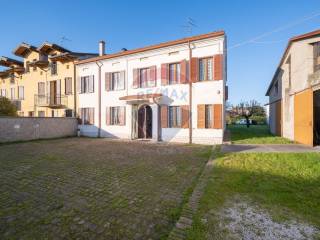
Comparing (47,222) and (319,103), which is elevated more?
(319,103)

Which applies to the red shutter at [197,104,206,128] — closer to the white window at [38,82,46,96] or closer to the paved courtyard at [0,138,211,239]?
the paved courtyard at [0,138,211,239]

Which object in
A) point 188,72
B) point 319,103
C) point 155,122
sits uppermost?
point 188,72

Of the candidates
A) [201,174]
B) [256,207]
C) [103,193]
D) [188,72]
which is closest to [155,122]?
[188,72]

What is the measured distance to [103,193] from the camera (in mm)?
4176

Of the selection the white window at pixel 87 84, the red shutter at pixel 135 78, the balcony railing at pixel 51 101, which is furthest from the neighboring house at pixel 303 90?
the balcony railing at pixel 51 101

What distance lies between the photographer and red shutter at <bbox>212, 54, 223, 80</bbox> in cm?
1105

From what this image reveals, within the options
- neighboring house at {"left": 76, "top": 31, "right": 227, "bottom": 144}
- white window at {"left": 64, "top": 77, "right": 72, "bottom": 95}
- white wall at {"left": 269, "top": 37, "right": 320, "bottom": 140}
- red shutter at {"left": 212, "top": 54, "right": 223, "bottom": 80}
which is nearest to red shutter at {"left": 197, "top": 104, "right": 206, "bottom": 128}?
neighboring house at {"left": 76, "top": 31, "right": 227, "bottom": 144}

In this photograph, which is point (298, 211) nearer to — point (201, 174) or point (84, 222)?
point (201, 174)

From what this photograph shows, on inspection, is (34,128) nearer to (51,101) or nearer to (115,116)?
(51,101)

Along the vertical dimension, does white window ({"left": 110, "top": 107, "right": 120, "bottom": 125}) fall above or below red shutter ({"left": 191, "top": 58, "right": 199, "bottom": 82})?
below

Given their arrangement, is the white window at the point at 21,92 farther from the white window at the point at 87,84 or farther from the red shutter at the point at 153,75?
the red shutter at the point at 153,75

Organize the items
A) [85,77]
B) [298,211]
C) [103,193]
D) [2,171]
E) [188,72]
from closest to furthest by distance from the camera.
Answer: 1. [298,211]
2. [103,193]
3. [2,171]
4. [188,72]
5. [85,77]

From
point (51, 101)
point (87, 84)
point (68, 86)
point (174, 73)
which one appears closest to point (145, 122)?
point (174, 73)

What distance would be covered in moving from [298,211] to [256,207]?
66 centimetres
